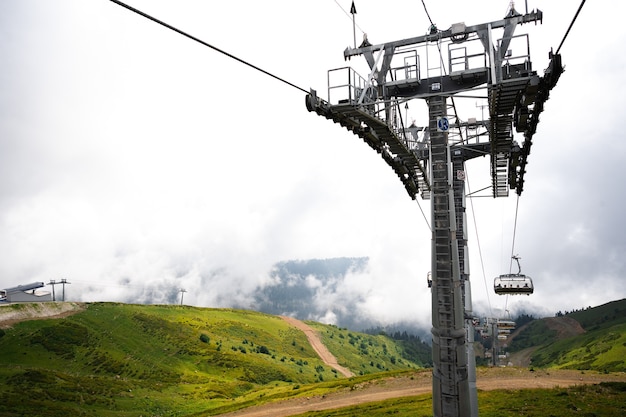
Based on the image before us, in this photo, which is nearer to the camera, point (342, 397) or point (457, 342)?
point (457, 342)

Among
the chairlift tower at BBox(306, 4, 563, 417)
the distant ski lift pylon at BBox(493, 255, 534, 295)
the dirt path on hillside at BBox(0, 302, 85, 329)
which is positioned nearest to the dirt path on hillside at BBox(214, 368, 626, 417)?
the distant ski lift pylon at BBox(493, 255, 534, 295)

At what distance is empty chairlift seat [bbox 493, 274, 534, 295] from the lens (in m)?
33.1

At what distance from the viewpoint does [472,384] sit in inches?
792

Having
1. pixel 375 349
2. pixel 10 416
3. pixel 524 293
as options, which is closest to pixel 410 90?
Answer: pixel 524 293

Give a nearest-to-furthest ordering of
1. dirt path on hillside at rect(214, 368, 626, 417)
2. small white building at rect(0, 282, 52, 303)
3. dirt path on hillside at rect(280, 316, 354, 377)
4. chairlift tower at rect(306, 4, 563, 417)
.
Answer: chairlift tower at rect(306, 4, 563, 417)
dirt path on hillside at rect(214, 368, 626, 417)
small white building at rect(0, 282, 52, 303)
dirt path on hillside at rect(280, 316, 354, 377)

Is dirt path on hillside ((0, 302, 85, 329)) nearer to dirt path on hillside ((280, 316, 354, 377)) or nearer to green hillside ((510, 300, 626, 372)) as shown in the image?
dirt path on hillside ((280, 316, 354, 377))

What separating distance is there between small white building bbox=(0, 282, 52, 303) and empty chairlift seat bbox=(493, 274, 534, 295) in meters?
139

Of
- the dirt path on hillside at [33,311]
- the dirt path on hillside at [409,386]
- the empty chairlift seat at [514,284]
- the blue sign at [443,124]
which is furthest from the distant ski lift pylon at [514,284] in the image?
the dirt path on hillside at [33,311]

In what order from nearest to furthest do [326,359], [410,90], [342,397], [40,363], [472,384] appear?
1. [410,90]
2. [472,384]
3. [342,397]
4. [40,363]
5. [326,359]

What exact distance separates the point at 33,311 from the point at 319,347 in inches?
3737

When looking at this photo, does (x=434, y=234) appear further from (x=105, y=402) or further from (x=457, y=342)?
(x=105, y=402)

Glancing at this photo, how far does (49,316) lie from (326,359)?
86.5m

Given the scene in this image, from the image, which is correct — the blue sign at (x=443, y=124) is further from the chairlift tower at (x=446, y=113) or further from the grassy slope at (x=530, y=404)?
the grassy slope at (x=530, y=404)

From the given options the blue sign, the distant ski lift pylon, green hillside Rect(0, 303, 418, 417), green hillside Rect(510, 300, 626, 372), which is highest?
the blue sign
